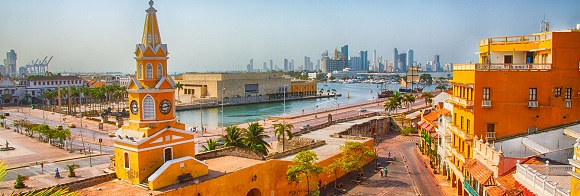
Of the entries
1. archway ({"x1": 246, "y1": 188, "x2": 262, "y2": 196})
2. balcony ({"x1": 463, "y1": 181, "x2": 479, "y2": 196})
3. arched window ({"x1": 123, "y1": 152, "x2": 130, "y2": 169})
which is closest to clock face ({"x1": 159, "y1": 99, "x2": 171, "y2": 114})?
arched window ({"x1": 123, "y1": 152, "x2": 130, "y2": 169})

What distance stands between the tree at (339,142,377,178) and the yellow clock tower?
12.1 meters

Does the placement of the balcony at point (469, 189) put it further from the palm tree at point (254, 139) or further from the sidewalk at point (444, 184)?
the palm tree at point (254, 139)

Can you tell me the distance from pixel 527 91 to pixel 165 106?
22179mm

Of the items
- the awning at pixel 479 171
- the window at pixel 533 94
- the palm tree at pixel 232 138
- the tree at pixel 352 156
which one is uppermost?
the window at pixel 533 94

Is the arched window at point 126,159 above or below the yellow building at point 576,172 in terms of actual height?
below

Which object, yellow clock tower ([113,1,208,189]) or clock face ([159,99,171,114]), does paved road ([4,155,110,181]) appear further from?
clock face ([159,99,171,114])

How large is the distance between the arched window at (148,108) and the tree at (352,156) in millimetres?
14985

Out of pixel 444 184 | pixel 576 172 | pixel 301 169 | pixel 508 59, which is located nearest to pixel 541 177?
pixel 576 172

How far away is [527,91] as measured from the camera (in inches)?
1113

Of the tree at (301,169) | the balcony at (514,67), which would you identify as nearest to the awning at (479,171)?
the balcony at (514,67)

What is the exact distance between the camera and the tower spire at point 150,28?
2417cm

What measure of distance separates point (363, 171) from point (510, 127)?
13.1 m

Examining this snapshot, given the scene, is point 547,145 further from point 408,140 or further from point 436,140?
point 408,140

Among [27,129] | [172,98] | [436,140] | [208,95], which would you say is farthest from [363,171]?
[208,95]
